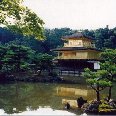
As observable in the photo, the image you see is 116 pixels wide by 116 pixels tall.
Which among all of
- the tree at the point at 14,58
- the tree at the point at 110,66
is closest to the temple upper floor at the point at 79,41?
Result: the tree at the point at 14,58

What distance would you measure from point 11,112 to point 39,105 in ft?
10.8

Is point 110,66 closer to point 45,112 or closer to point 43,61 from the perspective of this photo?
point 45,112

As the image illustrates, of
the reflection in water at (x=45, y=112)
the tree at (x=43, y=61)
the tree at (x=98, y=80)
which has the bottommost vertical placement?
the reflection in water at (x=45, y=112)

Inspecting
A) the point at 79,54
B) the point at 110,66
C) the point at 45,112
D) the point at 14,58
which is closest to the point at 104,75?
the point at 110,66

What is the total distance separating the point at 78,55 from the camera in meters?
48.7

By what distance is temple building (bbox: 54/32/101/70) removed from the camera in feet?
156

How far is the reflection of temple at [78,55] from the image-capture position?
47.7 metres

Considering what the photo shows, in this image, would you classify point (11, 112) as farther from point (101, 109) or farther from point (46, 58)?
point (46, 58)

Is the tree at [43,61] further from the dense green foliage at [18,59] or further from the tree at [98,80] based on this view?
the tree at [98,80]

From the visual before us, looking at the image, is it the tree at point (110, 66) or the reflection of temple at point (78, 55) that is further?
the reflection of temple at point (78, 55)

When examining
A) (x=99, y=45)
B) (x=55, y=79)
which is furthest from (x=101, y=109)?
(x=99, y=45)

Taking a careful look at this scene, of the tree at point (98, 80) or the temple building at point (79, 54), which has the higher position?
the temple building at point (79, 54)

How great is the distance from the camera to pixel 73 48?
49250 millimetres

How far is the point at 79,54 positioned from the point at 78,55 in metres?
0.23
